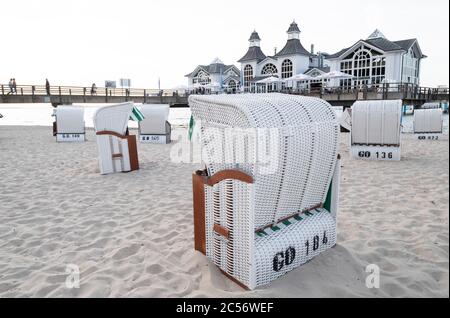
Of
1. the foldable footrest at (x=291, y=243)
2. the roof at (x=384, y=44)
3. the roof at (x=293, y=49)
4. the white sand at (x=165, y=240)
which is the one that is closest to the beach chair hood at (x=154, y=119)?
the white sand at (x=165, y=240)

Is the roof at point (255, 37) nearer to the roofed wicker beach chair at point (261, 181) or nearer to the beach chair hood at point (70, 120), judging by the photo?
the beach chair hood at point (70, 120)

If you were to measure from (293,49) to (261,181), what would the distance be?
4313 cm

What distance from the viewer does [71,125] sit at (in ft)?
46.0

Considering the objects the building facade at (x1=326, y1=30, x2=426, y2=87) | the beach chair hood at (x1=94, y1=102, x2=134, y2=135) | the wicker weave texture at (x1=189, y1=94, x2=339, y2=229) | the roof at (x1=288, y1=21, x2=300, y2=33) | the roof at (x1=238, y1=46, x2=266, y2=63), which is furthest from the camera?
the roof at (x1=238, y1=46, x2=266, y2=63)

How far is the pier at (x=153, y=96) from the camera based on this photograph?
94.9 ft

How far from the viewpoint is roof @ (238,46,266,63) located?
4744 cm

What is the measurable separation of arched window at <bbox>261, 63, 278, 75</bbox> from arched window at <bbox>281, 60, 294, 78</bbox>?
1.53 meters

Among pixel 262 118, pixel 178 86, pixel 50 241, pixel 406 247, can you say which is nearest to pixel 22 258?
pixel 50 241

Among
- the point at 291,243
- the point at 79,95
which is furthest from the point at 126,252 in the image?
the point at 79,95

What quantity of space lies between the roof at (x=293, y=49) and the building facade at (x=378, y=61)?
6.01 meters

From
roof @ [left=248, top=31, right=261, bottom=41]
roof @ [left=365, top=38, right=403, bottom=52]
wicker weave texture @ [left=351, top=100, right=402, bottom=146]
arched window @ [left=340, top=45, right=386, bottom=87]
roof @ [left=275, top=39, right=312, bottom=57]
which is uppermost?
roof @ [left=248, top=31, right=261, bottom=41]

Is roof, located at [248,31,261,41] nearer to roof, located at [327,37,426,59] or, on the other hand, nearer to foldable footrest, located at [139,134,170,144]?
roof, located at [327,37,426,59]

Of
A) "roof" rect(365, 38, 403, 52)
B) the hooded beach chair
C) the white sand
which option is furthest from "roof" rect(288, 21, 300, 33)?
the white sand

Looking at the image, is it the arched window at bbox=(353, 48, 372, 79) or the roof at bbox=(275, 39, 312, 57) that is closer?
the arched window at bbox=(353, 48, 372, 79)
